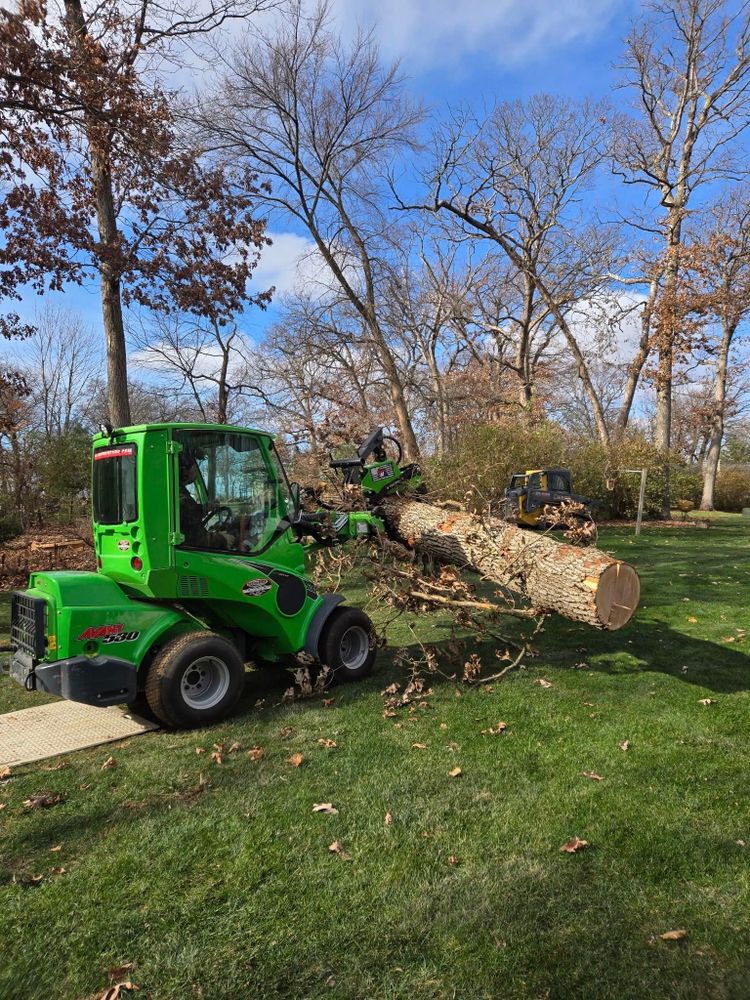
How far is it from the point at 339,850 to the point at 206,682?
7.49 ft

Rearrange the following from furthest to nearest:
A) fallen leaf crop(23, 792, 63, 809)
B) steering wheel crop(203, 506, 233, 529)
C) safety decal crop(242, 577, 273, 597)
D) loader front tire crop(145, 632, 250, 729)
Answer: safety decal crop(242, 577, 273, 597), steering wheel crop(203, 506, 233, 529), loader front tire crop(145, 632, 250, 729), fallen leaf crop(23, 792, 63, 809)

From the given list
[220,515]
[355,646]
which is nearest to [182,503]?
[220,515]

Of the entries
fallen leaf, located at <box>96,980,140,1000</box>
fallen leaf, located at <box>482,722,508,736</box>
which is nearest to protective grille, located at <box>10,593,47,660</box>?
fallen leaf, located at <box>96,980,140,1000</box>

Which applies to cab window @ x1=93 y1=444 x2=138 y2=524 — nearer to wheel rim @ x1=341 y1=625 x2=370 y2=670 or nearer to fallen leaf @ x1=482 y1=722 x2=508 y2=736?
wheel rim @ x1=341 y1=625 x2=370 y2=670

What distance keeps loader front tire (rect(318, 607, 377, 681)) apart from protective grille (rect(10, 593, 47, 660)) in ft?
7.74

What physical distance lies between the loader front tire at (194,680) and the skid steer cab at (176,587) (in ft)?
0.03

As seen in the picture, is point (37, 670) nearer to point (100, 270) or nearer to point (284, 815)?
point (284, 815)

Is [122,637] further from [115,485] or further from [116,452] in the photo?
[116,452]

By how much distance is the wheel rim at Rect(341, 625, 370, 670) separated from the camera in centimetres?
633

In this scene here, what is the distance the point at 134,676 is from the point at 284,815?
1.76m

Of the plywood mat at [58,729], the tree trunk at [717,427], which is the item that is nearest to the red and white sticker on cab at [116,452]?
the plywood mat at [58,729]

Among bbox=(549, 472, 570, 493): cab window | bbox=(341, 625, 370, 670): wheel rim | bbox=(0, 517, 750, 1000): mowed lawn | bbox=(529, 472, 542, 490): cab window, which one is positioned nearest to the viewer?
bbox=(0, 517, 750, 1000): mowed lawn

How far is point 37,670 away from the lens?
4.74 metres

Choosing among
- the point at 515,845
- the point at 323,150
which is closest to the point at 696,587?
the point at 515,845
